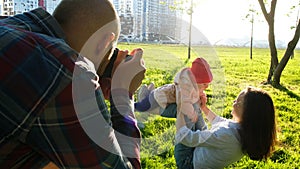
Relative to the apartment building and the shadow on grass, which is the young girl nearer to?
the apartment building

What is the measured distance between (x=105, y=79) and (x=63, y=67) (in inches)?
15.7

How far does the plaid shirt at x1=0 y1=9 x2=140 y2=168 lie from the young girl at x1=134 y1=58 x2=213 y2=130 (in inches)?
48.2

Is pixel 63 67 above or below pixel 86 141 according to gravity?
above

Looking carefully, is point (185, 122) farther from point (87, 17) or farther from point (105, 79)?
point (87, 17)

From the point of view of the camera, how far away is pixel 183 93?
2346mm

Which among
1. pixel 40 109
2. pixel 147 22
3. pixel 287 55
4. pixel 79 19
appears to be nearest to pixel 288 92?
pixel 287 55

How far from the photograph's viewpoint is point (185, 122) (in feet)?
8.61

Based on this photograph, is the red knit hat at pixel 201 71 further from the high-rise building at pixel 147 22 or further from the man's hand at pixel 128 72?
the man's hand at pixel 128 72

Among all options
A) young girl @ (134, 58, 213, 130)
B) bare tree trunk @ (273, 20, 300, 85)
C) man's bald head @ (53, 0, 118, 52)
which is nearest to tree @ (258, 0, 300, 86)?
bare tree trunk @ (273, 20, 300, 85)

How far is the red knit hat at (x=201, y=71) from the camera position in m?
2.24

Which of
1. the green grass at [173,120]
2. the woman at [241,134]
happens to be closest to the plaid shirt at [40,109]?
the green grass at [173,120]

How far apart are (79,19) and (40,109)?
374 mm

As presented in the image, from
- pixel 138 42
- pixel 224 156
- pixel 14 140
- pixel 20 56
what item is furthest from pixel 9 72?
pixel 224 156

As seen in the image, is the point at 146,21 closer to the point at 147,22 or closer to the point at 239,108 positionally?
the point at 147,22
